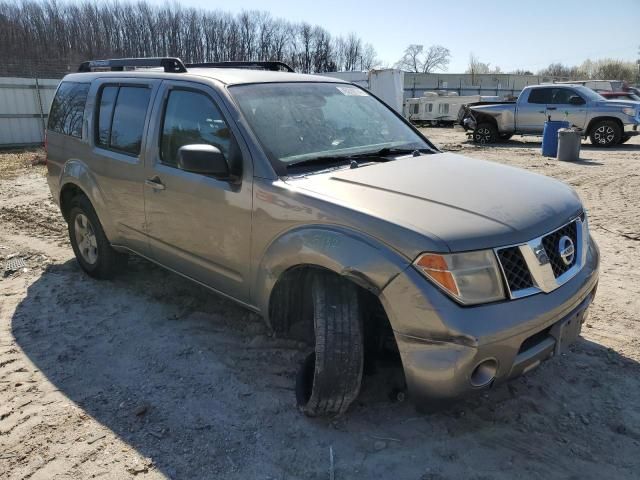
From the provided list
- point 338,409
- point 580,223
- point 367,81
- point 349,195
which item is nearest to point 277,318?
point 338,409

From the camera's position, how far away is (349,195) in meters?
2.70

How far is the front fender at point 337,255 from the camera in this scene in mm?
2398

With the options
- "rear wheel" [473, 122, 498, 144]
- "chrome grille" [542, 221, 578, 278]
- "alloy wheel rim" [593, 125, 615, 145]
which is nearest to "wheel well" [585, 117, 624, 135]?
"alloy wheel rim" [593, 125, 615, 145]

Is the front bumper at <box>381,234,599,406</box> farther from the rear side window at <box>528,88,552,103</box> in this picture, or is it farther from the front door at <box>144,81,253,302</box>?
the rear side window at <box>528,88,552,103</box>

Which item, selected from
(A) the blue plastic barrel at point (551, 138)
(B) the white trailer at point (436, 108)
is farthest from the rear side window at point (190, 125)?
(B) the white trailer at point (436, 108)

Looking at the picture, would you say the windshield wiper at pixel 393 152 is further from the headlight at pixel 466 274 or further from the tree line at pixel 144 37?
the tree line at pixel 144 37

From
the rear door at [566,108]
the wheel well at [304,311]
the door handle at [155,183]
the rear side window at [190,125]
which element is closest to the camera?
the wheel well at [304,311]

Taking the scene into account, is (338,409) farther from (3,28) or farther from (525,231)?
(3,28)

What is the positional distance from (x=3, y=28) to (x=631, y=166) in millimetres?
63517

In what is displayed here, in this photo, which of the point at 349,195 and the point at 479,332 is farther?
the point at 349,195

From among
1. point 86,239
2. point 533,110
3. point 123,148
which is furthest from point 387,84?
point 123,148

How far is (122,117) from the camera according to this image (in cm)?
416

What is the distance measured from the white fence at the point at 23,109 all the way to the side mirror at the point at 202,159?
16787mm

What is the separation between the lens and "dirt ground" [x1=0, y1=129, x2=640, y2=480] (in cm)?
256
